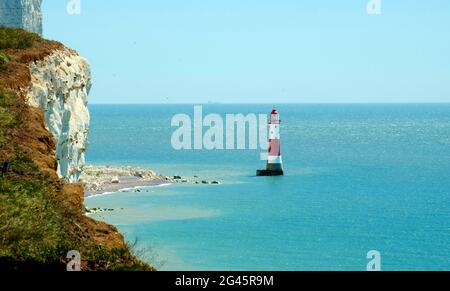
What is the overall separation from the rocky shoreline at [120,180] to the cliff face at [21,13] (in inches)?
668

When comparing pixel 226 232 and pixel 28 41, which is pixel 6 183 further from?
pixel 226 232

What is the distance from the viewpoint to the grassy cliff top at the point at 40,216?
324 inches

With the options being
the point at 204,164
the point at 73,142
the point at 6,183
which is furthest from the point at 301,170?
the point at 6,183

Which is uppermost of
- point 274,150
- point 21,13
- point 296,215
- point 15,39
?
point 21,13

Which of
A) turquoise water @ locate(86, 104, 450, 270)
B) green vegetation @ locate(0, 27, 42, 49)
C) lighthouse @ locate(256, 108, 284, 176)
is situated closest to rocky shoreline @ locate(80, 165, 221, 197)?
turquoise water @ locate(86, 104, 450, 270)

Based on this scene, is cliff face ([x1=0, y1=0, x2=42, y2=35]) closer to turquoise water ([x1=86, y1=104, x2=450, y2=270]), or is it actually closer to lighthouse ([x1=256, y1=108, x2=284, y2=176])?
turquoise water ([x1=86, y1=104, x2=450, y2=270])

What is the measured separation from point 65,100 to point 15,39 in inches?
135

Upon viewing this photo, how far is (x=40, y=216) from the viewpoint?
9023mm

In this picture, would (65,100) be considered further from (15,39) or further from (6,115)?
(6,115)

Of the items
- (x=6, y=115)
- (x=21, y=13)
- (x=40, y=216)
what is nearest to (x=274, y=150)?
(x=21, y=13)

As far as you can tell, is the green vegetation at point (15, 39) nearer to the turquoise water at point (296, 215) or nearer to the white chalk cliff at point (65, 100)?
the white chalk cliff at point (65, 100)

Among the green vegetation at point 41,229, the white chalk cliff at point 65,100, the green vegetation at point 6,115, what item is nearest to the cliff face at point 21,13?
the white chalk cliff at point 65,100

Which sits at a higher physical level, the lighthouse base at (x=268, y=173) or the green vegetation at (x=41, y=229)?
the green vegetation at (x=41, y=229)

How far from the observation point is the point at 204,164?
283 ft
